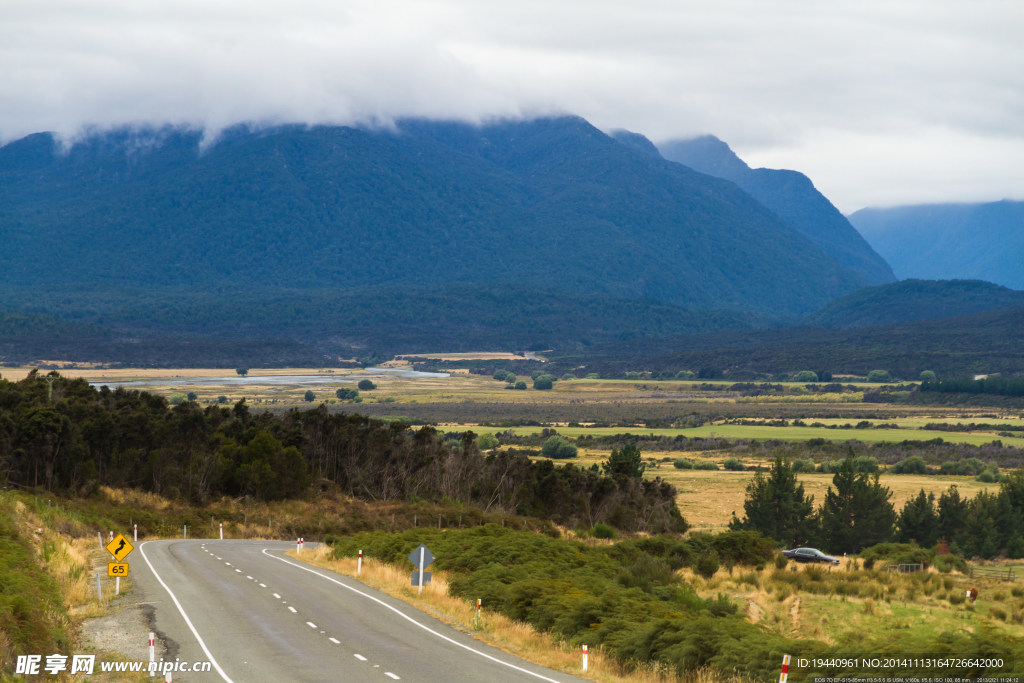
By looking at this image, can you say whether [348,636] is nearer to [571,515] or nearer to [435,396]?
[571,515]

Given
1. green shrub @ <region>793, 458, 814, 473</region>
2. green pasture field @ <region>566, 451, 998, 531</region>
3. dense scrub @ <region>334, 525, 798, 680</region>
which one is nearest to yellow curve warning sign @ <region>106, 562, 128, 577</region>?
dense scrub @ <region>334, 525, 798, 680</region>

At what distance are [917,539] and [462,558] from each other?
110 feet

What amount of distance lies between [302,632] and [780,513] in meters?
41.0

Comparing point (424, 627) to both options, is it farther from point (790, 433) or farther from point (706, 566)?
point (790, 433)

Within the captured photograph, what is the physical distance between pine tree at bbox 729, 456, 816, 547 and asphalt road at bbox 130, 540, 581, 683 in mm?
30039

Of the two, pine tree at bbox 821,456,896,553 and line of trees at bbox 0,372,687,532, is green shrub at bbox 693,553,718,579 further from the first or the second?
pine tree at bbox 821,456,896,553

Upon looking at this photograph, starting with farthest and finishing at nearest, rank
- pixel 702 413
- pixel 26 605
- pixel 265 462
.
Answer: pixel 702 413
pixel 265 462
pixel 26 605

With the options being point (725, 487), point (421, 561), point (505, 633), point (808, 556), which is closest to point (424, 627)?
point (505, 633)

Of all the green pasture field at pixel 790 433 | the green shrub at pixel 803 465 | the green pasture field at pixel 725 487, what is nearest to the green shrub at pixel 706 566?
the green pasture field at pixel 725 487

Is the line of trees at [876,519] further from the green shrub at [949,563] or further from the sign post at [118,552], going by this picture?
the sign post at [118,552]

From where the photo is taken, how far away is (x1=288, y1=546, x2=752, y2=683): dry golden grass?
795 inches

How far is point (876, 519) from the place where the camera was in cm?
5766

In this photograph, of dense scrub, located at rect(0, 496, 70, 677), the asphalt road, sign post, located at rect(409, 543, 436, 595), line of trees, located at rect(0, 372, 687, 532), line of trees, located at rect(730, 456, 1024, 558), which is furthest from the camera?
line of trees, located at rect(0, 372, 687, 532)

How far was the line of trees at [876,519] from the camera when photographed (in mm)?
55125
